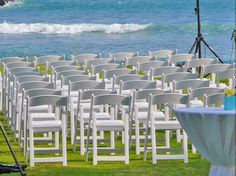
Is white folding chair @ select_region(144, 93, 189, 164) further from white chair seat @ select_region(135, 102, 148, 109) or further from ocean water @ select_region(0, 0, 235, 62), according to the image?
ocean water @ select_region(0, 0, 235, 62)

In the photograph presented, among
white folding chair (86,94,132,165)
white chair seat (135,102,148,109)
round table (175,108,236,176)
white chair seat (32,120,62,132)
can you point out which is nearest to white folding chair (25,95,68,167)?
white chair seat (32,120,62,132)

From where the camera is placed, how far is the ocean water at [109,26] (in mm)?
47312

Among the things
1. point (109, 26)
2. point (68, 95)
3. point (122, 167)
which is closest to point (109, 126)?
point (122, 167)

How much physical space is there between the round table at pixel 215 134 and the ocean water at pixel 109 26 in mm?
26687

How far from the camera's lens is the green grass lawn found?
1523 centimetres

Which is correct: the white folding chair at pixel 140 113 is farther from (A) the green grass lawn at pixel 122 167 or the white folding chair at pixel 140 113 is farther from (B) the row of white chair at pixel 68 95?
(A) the green grass lawn at pixel 122 167

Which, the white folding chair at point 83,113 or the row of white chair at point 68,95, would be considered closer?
the row of white chair at point 68,95

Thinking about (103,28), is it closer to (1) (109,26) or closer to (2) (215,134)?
(1) (109,26)

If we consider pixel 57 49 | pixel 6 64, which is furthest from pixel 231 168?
pixel 57 49

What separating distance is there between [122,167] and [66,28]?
134 feet

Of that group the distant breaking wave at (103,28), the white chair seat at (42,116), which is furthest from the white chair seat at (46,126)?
the distant breaking wave at (103,28)

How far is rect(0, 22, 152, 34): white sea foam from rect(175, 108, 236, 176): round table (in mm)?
42824

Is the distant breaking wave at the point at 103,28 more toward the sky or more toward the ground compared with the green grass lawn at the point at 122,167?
more toward the ground

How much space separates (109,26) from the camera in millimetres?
57156
